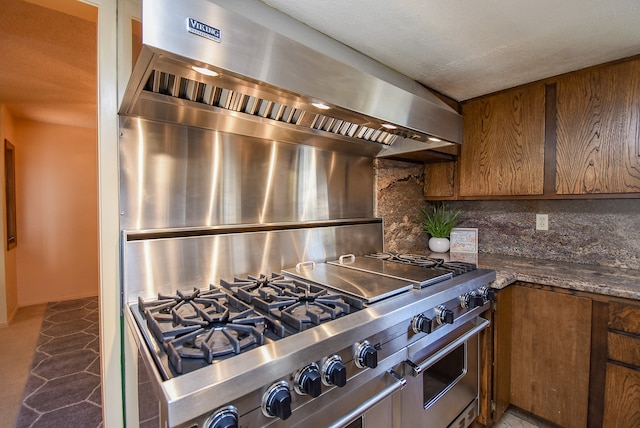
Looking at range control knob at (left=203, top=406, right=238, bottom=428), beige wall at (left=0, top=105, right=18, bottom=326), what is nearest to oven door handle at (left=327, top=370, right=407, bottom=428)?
range control knob at (left=203, top=406, right=238, bottom=428)

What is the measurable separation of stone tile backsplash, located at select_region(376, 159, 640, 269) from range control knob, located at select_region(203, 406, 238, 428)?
1.66 metres

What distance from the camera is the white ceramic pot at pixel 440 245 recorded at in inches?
92.4

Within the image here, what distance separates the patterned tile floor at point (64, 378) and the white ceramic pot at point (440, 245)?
97.1 inches

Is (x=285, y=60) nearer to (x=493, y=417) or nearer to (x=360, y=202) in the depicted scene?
(x=360, y=202)

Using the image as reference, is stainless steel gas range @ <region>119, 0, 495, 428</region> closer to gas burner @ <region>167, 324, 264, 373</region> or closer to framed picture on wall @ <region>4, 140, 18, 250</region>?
gas burner @ <region>167, 324, 264, 373</region>

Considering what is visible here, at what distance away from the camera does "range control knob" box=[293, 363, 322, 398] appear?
760 millimetres

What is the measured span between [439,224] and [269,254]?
1.49 m

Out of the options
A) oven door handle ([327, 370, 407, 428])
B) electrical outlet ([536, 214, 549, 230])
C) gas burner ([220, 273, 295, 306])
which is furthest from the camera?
electrical outlet ([536, 214, 549, 230])

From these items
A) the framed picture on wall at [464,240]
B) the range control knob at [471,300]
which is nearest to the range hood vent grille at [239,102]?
the range control knob at [471,300]

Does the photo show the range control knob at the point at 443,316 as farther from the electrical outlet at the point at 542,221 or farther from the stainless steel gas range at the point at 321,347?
the electrical outlet at the point at 542,221

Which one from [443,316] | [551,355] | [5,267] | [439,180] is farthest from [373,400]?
[5,267]

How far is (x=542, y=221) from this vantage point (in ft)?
6.93

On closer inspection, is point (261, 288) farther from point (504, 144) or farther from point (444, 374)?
point (504, 144)

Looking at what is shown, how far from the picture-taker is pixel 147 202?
1.21m
